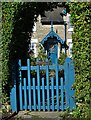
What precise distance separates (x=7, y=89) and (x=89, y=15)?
2.40 m

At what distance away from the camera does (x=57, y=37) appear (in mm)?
21406

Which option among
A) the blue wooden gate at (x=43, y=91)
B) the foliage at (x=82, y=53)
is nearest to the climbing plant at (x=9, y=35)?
the blue wooden gate at (x=43, y=91)

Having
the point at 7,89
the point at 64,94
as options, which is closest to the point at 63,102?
the point at 64,94

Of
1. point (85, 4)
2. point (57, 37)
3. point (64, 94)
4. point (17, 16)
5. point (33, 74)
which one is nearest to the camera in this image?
point (85, 4)

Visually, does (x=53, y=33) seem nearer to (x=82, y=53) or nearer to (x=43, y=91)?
(x=43, y=91)

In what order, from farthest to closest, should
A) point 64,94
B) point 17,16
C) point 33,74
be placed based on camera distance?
point 33,74 → point 64,94 → point 17,16

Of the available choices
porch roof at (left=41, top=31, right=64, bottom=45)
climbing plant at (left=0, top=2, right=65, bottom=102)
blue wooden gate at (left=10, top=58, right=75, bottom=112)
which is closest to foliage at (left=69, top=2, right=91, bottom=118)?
blue wooden gate at (left=10, top=58, right=75, bottom=112)

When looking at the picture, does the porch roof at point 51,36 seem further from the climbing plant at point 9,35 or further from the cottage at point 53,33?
the climbing plant at point 9,35

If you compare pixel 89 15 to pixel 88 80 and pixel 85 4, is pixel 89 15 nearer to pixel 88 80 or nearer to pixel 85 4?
pixel 85 4

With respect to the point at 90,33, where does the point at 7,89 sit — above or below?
below

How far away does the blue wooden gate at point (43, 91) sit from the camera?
6832 millimetres

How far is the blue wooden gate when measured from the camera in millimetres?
6832

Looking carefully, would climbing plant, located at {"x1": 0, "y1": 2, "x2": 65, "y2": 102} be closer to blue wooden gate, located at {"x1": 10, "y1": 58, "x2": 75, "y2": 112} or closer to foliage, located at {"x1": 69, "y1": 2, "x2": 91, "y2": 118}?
blue wooden gate, located at {"x1": 10, "y1": 58, "x2": 75, "y2": 112}

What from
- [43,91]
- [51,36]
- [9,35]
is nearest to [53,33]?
[51,36]
